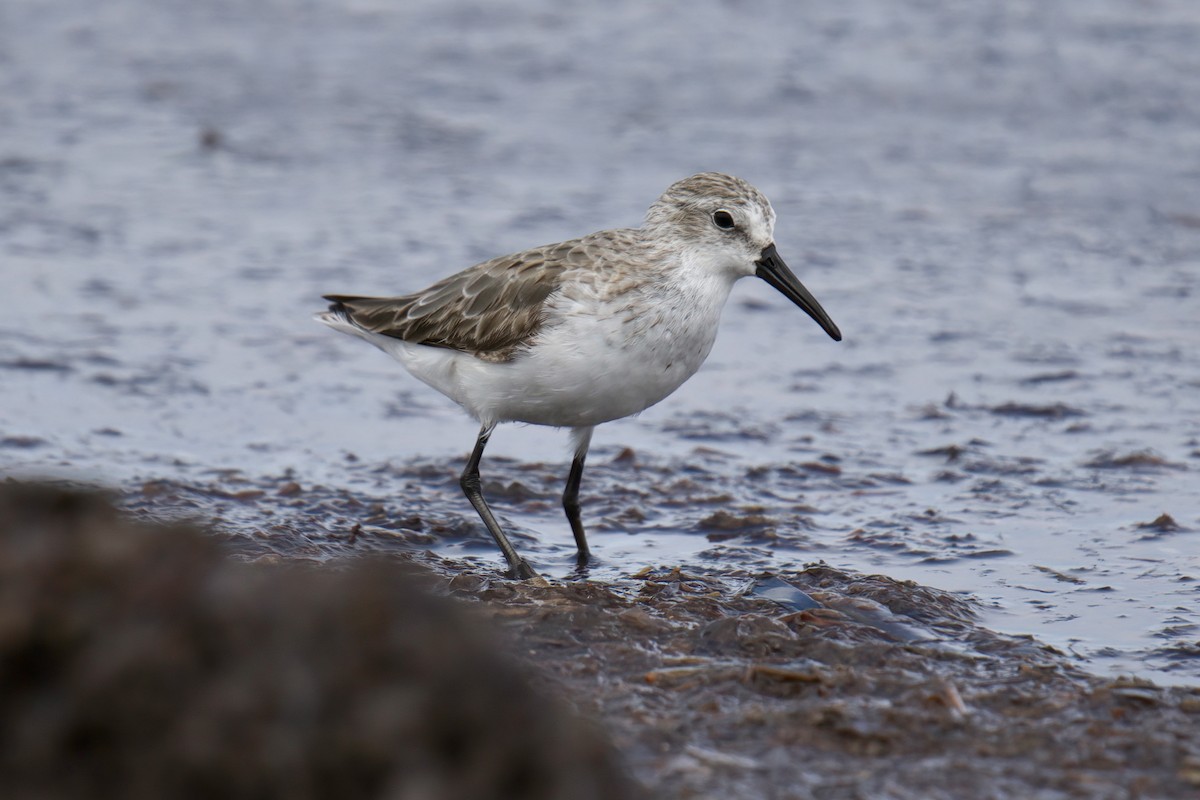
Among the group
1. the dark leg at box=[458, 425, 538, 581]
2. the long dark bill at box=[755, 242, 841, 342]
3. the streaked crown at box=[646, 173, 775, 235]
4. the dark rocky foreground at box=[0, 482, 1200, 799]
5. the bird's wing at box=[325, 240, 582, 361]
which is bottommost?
the dark leg at box=[458, 425, 538, 581]

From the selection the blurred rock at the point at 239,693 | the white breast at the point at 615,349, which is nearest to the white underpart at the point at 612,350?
the white breast at the point at 615,349

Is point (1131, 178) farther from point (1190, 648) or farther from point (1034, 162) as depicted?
point (1190, 648)

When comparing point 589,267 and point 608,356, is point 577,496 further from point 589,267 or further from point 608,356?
point 589,267

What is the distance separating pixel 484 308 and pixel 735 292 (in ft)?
14.2

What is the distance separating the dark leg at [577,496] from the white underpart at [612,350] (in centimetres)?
36

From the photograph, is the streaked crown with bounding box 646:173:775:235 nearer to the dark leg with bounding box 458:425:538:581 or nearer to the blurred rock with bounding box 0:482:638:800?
the dark leg with bounding box 458:425:538:581

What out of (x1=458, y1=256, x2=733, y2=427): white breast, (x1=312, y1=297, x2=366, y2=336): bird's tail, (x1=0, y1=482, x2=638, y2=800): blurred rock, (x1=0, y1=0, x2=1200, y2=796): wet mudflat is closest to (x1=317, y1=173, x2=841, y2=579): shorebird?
(x1=458, y1=256, x2=733, y2=427): white breast

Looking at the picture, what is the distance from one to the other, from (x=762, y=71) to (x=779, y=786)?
1238 centimetres

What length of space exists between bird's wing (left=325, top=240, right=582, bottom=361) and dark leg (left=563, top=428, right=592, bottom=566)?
0.69 meters

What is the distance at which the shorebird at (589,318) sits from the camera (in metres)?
6.41

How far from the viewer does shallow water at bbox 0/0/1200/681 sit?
24.3 ft

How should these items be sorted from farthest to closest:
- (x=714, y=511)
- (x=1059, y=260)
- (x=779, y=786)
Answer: (x=1059, y=260) → (x=714, y=511) → (x=779, y=786)

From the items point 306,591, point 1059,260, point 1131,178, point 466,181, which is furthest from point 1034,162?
point 306,591

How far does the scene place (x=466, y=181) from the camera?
12.9 m
